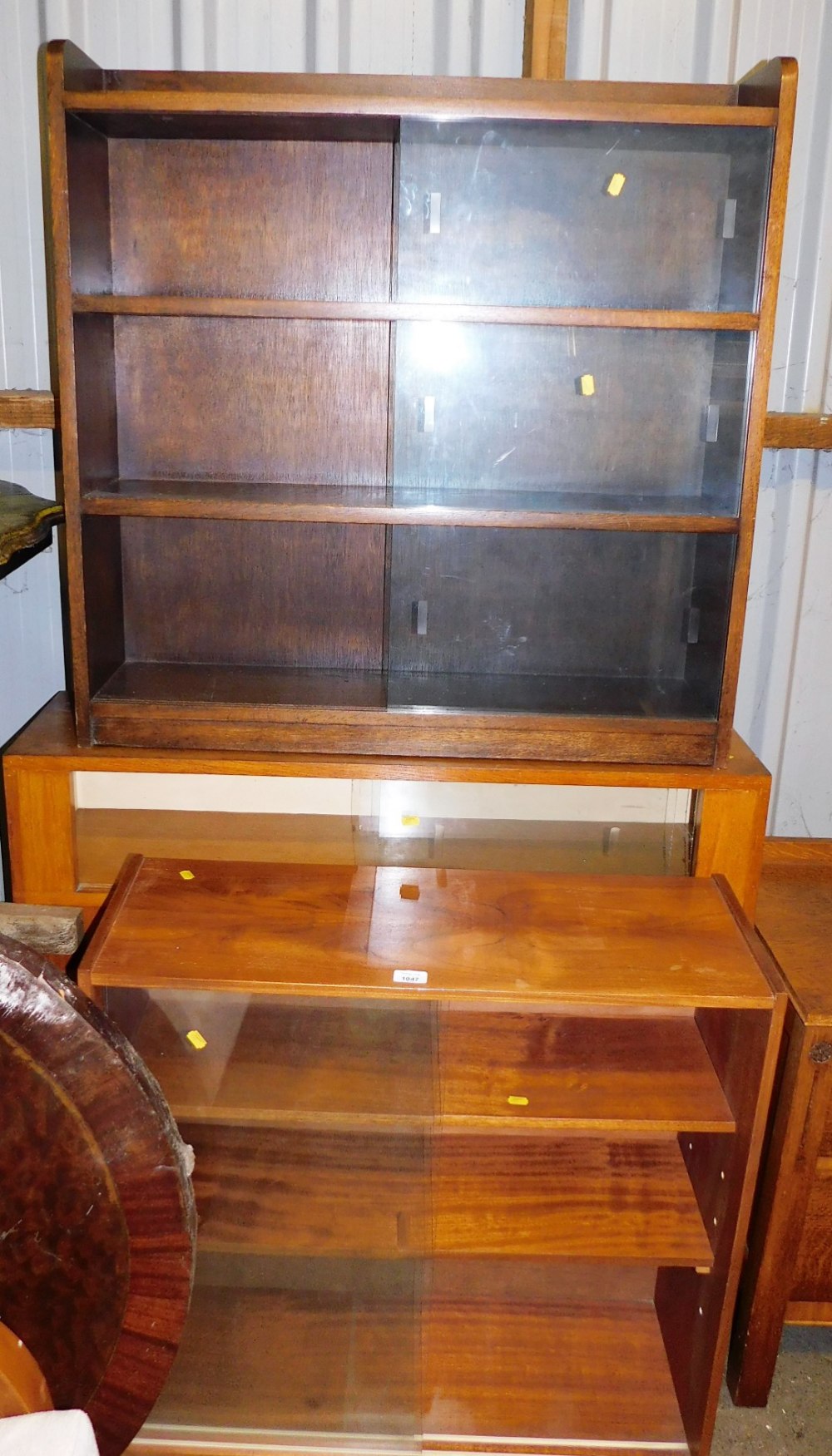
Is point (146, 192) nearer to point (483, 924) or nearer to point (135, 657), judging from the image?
point (135, 657)

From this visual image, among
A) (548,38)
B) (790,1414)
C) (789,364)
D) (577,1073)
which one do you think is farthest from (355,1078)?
(548,38)

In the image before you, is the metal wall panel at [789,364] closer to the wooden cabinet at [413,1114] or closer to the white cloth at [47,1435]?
the wooden cabinet at [413,1114]

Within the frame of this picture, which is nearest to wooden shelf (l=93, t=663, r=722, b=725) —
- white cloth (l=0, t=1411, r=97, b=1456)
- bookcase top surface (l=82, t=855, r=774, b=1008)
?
bookcase top surface (l=82, t=855, r=774, b=1008)

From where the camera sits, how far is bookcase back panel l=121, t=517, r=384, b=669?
207 cm

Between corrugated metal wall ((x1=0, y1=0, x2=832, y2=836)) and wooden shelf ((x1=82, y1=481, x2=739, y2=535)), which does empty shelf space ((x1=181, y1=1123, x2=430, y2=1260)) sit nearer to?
wooden shelf ((x1=82, y1=481, x2=739, y2=535))

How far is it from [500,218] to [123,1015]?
1243 millimetres

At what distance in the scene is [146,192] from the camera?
76.0 inches

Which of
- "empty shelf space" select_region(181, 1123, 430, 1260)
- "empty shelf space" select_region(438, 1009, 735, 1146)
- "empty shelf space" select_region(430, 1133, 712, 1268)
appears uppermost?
"empty shelf space" select_region(438, 1009, 735, 1146)

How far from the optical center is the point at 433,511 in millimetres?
1737

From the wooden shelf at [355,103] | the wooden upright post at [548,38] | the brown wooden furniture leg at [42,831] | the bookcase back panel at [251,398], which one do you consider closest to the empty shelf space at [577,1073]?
the brown wooden furniture leg at [42,831]

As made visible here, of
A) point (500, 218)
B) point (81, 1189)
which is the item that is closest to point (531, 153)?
point (500, 218)

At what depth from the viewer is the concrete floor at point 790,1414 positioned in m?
1.73

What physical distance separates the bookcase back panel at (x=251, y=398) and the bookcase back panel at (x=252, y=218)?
0.07 meters

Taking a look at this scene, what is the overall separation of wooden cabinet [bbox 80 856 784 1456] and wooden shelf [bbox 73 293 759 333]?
0.81 metres
